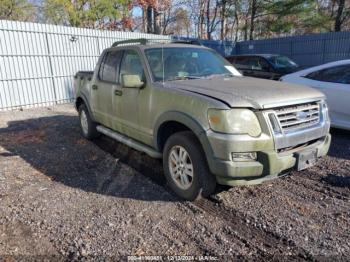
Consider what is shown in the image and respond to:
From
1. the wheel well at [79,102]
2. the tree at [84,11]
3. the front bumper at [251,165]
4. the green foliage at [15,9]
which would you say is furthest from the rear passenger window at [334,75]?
the green foliage at [15,9]

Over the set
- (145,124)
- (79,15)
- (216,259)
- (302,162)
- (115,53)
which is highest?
(79,15)

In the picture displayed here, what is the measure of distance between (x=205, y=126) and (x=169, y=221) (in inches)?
42.5

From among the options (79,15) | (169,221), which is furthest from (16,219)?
(79,15)

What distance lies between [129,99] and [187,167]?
1.47 meters

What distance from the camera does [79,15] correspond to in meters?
23.0

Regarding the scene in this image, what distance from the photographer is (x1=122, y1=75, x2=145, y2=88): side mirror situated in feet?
12.9

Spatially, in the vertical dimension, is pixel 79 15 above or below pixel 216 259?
above

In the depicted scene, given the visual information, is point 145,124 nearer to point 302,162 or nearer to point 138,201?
point 138,201

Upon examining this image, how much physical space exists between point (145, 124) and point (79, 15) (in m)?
21.9

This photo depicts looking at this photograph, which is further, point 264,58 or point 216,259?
point 264,58

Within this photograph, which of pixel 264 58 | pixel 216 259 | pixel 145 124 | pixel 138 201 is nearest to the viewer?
pixel 216 259

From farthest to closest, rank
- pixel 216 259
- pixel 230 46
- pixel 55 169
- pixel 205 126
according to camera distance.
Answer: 1. pixel 230 46
2. pixel 55 169
3. pixel 205 126
4. pixel 216 259

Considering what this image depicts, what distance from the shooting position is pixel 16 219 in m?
3.29

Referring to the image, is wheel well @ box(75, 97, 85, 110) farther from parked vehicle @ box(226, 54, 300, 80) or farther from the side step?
parked vehicle @ box(226, 54, 300, 80)
